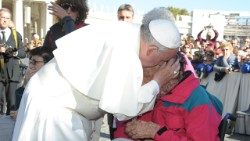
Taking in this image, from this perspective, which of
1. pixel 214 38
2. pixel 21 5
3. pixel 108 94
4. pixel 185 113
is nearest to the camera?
pixel 108 94

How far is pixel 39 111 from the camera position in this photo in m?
2.58

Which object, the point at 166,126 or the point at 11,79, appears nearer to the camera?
the point at 166,126

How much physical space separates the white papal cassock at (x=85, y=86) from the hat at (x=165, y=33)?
0.30 feet

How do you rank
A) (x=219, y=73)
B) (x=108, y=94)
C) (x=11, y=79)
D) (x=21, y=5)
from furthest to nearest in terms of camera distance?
(x=21, y=5), (x=219, y=73), (x=11, y=79), (x=108, y=94)

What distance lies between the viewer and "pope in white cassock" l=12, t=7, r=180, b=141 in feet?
8.09

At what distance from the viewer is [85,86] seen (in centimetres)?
250

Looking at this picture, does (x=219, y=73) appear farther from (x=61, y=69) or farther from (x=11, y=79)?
(x=61, y=69)

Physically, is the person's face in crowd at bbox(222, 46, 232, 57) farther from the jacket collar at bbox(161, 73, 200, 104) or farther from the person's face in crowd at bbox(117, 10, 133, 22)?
the jacket collar at bbox(161, 73, 200, 104)

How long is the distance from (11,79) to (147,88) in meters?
5.57

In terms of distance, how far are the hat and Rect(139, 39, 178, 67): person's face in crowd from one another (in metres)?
0.04

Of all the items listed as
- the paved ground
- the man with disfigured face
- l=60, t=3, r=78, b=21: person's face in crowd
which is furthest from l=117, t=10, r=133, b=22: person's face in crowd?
the paved ground

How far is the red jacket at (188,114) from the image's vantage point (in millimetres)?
2871

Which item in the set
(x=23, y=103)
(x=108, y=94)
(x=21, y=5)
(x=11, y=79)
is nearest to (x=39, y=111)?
(x=23, y=103)

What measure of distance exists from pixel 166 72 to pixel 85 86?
53 centimetres
